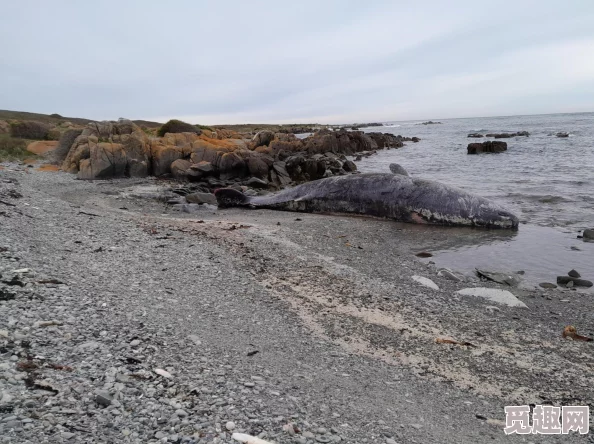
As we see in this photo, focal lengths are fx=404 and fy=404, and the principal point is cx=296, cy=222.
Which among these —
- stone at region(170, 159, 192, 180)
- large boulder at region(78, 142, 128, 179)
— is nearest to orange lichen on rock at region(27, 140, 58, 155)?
large boulder at region(78, 142, 128, 179)

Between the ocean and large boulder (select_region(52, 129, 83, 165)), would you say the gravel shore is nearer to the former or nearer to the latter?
the ocean

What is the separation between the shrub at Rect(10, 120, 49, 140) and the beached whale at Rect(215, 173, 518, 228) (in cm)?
2069

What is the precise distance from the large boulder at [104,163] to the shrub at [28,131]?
1263 centimetres

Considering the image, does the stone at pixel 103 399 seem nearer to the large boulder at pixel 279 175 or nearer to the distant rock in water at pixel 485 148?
the large boulder at pixel 279 175

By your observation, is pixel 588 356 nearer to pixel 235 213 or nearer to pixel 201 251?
pixel 201 251

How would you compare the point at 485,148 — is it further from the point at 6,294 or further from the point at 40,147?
the point at 6,294

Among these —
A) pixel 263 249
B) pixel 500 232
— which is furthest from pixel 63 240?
pixel 500 232

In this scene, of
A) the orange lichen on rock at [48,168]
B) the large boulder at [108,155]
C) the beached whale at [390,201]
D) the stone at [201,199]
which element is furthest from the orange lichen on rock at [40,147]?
the beached whale at [390,201]

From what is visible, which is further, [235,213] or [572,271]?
[235,213]

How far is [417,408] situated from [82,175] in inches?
652

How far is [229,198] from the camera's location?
42.1 feet

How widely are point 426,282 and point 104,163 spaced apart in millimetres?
14562

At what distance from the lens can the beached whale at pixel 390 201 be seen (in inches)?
418

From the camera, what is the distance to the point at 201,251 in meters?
7.11
